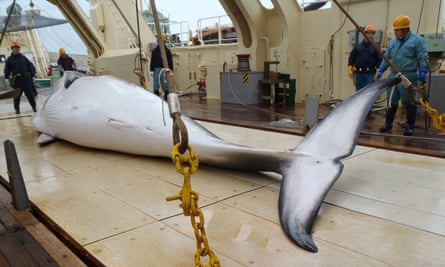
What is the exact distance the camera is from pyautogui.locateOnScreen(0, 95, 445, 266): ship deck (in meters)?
2.30

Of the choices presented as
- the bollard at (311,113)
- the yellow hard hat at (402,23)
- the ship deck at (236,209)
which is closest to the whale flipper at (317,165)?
the ship deck at (236,209)

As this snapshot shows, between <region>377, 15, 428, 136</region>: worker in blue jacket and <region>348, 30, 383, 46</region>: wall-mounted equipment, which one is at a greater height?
<region>348, 30, 383, 46</region>: wall-mounted equipment

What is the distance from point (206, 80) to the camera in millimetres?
13664

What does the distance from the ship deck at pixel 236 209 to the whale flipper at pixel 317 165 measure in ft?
0.52

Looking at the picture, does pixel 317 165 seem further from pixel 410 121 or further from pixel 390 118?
pixel 390 118

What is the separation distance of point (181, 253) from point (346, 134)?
5.45 ft

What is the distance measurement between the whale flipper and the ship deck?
0.52 ft

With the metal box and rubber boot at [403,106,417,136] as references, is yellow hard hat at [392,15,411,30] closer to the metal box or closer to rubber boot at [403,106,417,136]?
rubber boot at [403,106,417,136]

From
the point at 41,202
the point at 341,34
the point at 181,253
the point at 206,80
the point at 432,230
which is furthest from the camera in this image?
the point at 206,80

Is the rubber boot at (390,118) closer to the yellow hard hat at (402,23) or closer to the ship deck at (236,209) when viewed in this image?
the ship deck at (236,209)

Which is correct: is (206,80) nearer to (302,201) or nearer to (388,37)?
(388,37)

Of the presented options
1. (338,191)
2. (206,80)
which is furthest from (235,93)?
(338,191)

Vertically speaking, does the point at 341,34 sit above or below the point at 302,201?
above

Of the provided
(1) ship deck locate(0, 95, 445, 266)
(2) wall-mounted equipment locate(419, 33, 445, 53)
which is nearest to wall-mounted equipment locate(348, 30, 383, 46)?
(2) wall-mounted equipment locate(419, 33, 445, 53)
